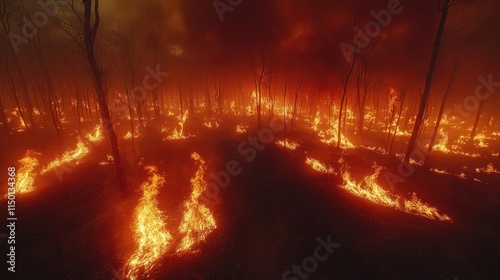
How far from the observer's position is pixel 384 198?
1565 cm

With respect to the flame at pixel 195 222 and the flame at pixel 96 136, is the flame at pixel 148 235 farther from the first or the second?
the flame at pixel 96 136

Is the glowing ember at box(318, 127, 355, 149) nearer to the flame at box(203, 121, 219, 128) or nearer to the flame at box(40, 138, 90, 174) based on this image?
the flame at box(203, 121, 219, 128)

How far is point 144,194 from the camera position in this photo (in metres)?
15.7

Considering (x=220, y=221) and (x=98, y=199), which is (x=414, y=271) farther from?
(x=98, y=199)

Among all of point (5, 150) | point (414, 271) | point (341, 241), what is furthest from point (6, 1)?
point (414, 271)

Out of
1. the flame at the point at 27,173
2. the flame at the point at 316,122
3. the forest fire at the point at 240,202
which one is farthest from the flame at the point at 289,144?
the flame at the point at 27,173

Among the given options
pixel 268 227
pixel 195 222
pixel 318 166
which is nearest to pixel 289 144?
pixel 318 166

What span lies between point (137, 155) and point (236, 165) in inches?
445

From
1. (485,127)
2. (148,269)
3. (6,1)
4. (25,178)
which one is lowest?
(148,269)

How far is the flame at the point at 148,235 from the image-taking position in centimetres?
993

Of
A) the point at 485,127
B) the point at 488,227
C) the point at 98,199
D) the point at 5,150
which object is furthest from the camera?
the point at 485,127

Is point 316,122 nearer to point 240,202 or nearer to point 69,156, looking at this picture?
point 240,202

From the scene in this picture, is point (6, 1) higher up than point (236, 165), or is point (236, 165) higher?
point (6, 1)

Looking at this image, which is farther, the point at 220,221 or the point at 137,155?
the point at 137,155
